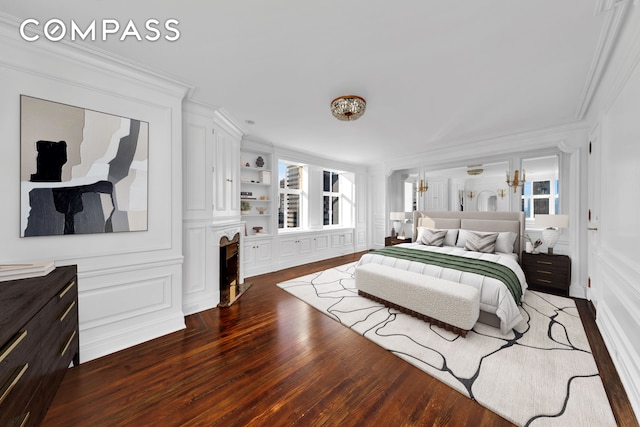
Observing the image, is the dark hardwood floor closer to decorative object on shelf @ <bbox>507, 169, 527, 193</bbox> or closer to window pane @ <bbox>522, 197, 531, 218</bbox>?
window pane @ <bbox>522, 197, 531, 218</bbox>

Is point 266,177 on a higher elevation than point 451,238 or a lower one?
higher

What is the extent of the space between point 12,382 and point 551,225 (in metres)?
5.39

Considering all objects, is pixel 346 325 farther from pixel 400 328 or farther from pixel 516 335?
pixel 516 335

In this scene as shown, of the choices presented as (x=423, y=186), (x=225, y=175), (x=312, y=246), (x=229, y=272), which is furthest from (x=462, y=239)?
(x=225, y=175)

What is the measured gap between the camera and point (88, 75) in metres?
2.02

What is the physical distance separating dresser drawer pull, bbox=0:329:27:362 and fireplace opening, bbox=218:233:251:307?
2.11 meters

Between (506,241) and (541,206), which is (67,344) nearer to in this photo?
(506,241)

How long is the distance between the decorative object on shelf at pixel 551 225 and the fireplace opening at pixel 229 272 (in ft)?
15.2

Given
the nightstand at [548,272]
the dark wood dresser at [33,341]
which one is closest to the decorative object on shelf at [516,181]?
the nightstand at [548,272]

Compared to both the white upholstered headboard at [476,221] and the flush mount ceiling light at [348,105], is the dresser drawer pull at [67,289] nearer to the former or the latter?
the flush mount ceiling light at [348,105]

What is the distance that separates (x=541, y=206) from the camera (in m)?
4.00

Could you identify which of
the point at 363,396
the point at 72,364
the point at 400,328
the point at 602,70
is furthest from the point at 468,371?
the point at 72,364

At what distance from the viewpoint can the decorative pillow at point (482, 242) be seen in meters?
3.90

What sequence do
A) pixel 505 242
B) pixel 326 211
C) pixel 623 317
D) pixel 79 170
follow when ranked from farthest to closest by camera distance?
pixel 326 211, pixel 505 242, pixel 79 170, pixel 623 317
